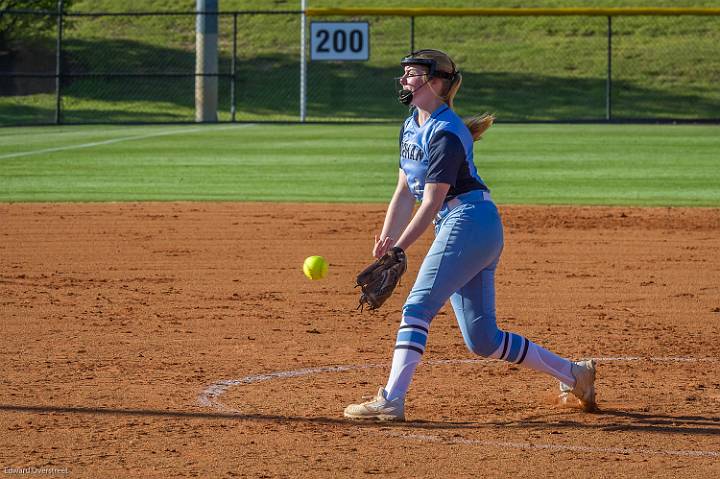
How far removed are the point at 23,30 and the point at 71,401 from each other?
3243 cm

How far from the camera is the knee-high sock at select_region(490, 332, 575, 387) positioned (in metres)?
6.11

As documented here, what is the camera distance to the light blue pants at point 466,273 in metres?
5.84

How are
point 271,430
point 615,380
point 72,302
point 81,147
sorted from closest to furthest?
point 271,430, point 615,380, point 72,302, point 81,147

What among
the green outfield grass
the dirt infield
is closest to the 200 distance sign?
the green outfield grass

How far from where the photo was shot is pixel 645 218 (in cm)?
1395

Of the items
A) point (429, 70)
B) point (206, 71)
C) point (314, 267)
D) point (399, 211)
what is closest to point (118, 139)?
point (206, 71)

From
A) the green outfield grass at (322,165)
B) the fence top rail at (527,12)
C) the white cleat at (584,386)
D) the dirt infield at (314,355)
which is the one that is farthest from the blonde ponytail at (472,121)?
the fence top rail at (527,12)

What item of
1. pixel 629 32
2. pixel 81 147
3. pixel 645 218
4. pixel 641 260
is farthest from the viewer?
pixel 629 32

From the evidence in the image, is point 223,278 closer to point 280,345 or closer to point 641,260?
point 280,345

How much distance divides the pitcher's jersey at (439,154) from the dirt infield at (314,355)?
1228 millimetres

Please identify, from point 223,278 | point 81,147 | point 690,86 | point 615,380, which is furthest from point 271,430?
point 690,86

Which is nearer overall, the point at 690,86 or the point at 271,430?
the point at 271,430

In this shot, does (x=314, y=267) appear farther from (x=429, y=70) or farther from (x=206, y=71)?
(x=206, y=71)

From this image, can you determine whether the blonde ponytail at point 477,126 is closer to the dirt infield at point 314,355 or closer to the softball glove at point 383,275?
the softball glove at point 383,275
